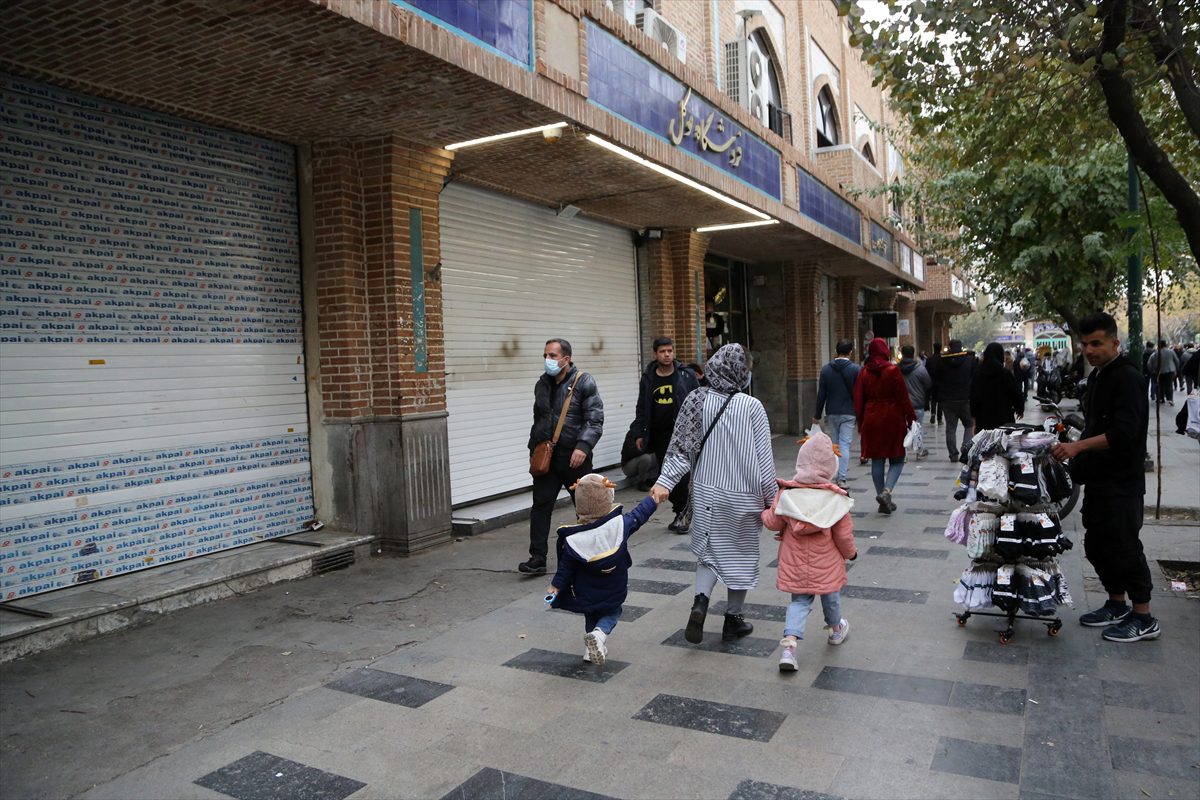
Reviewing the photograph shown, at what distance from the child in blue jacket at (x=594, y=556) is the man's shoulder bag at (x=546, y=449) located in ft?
6.16

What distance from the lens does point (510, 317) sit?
970 centimetres

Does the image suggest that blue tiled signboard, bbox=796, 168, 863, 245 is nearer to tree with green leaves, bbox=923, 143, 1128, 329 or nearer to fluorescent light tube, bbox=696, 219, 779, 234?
fluorescent light tube, bbox=696, 219, 779, 234

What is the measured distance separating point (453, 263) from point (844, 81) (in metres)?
14.1

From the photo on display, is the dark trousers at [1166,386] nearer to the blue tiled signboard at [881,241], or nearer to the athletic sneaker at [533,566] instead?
the blue tiled signboard at [881,241]

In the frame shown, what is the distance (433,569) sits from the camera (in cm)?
672

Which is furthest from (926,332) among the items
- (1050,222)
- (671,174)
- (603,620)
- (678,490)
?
(603,620)

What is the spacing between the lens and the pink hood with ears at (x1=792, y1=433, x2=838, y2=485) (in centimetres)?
443

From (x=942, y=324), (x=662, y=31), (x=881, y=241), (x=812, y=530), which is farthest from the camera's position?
(x=942, y=324)

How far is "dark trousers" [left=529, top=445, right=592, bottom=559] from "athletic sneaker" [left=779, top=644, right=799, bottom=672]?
2.48 m

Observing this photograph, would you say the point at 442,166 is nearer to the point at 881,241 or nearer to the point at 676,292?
the point at 676,292

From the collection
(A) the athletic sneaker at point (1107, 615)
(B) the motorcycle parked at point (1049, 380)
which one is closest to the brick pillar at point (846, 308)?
(B) the motorcycle parked at point (1049, 380)

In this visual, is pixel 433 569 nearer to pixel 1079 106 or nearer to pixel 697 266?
pixel 1079 106

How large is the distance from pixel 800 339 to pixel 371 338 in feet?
41.7

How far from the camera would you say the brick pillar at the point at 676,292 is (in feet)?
41.3
